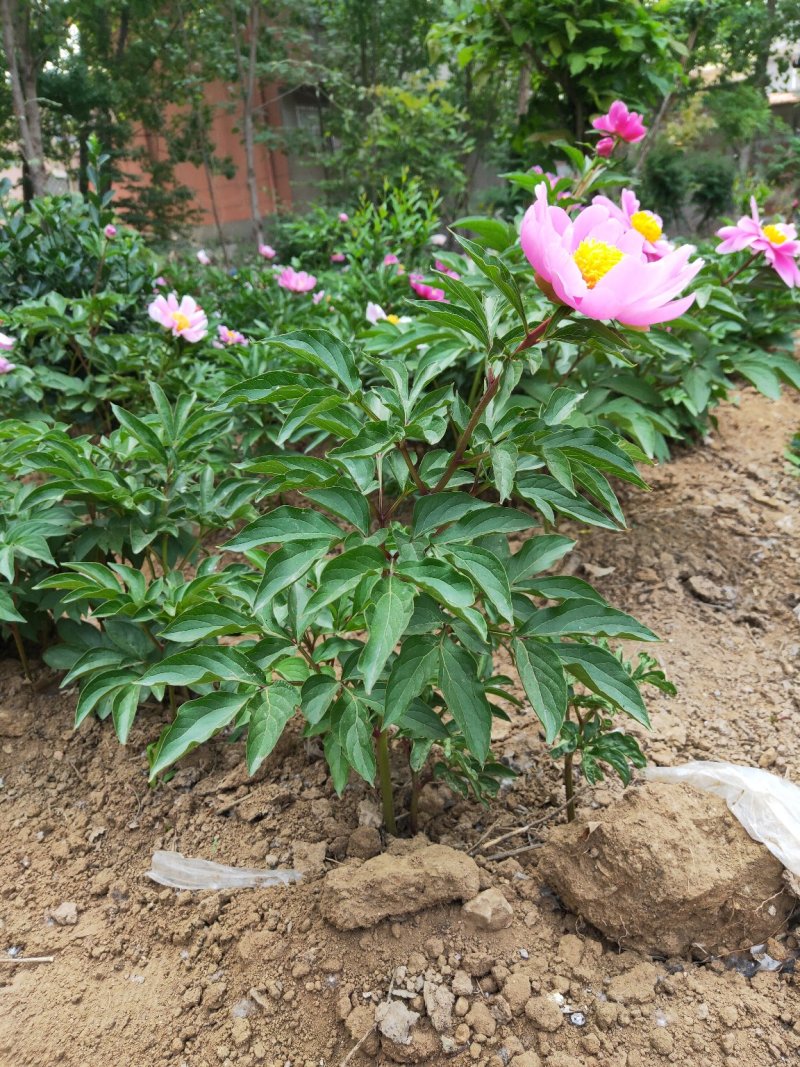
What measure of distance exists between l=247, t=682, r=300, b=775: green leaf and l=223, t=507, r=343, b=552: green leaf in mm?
238

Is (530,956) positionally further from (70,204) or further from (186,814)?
(70,204)

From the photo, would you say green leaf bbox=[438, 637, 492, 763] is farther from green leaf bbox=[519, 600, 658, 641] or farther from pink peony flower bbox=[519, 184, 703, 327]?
pink peony flower bbox=[519, 184, 703, 327]

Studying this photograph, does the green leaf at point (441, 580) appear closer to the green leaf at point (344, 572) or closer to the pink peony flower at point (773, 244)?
the green leaf at point (344, 572)

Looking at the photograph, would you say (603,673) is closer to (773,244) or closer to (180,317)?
(773,244)

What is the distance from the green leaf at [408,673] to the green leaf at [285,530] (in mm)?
194

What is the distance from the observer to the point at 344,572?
976 millimetres

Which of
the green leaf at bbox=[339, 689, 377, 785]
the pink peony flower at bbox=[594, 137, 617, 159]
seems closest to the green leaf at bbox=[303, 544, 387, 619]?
the green leaf at bbox=[339, 689, 377, 785]

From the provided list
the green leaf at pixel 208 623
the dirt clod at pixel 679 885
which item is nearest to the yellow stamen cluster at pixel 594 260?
the green leaf at pixel 208 623

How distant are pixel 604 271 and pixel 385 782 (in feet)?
3.09

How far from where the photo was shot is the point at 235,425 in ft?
8.85

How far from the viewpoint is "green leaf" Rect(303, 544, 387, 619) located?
0.95m

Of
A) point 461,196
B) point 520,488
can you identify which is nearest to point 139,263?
point 520,488

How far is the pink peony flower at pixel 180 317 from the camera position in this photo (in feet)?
8.40

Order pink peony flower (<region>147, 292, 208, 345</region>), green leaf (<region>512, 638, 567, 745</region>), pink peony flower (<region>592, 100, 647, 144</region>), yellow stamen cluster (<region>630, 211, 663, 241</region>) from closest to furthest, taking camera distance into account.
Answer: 1. green leaf (<region>512, 638, 567, 745</region>)
2. yellow stamen cluster (<region>630, 211, 663, 241</region>)
3. pink peony flower (<region>592, 100, 647, 144</region>)
4. pink peony flower (<region>147, 292, 208, 345</region>)
